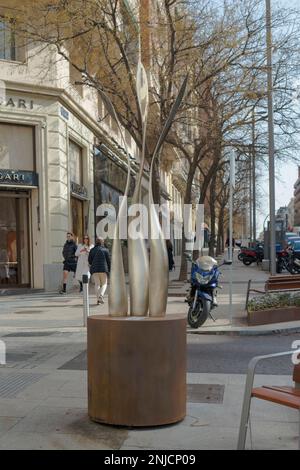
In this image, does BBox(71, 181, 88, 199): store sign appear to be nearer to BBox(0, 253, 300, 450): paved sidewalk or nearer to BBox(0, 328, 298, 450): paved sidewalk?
BBox(0, 253, 300, 450): paved sidewalk

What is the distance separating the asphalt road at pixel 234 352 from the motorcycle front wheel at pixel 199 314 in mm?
557

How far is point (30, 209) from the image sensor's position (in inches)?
728

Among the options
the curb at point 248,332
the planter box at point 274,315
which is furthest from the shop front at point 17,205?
the planter box at point 274,315

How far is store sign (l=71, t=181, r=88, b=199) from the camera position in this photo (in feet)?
67.1

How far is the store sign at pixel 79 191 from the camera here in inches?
805

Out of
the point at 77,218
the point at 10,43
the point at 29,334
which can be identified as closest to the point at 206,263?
the point at 29,334

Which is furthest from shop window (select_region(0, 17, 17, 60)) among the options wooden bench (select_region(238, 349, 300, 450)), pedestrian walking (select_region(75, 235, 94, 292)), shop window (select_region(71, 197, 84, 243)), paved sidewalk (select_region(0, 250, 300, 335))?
wooden bench (select_region(238, 349, 300, 450))

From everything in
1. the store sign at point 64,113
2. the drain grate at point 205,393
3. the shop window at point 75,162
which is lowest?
the drain grate at point 205,393

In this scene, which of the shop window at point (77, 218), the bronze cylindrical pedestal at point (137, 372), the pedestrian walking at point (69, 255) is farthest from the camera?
the shop window at point (77, 218)

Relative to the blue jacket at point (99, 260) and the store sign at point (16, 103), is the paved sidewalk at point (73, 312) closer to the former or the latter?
the blue jacket at point (99, 260)

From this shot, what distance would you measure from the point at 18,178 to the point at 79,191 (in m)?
3.72

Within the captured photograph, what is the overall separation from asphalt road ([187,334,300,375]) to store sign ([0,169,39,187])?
32.0 feet

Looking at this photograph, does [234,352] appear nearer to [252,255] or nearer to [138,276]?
[138,276]

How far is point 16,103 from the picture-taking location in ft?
58.9
